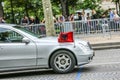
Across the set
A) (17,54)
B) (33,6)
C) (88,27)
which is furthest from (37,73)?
(33,6)

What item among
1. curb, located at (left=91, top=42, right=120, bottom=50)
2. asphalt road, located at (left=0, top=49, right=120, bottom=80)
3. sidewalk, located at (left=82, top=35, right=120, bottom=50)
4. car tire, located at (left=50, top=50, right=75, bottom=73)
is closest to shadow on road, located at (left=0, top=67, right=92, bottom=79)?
asphalt road, located at (left=0, top=49, right=120, bottom=80)

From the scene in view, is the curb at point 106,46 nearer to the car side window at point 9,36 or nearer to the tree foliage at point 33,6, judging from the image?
the car side window at point 9,36

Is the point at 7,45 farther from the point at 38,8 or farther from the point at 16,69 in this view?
the point at 38,8

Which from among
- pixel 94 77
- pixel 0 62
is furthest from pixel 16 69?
pixel 94 77

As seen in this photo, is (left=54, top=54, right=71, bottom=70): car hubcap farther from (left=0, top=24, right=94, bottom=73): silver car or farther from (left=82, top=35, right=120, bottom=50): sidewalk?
(left=82, top=35, right=120, bottom=50): sidewalk

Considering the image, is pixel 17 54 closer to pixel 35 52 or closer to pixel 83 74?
pixel 35 52

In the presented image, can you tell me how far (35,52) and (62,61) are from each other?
0.77 metres

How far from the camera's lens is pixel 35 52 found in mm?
10727

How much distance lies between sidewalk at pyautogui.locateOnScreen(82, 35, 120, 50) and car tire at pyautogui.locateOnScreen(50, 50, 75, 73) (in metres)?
8.42

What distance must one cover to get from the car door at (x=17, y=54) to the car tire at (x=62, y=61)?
54 centimetres

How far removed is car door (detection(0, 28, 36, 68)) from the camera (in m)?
10.7

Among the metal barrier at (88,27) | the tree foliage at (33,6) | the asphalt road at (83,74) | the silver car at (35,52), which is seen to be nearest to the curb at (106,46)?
the metal barrier at (88,27)

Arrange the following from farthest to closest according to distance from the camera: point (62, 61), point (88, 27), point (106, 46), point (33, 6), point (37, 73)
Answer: point (33, 6), point (88, 27), point (106, 46), point (37, 73), point (62, 61)

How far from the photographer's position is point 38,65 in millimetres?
10773
